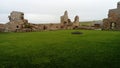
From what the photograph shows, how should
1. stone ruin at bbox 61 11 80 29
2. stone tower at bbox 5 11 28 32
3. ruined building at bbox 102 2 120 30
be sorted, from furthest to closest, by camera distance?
stone ruin at bbox 61 11 80 29 < ruined building at bbox 102 2 120 30 < stone tower at bbox 5 11 28 32

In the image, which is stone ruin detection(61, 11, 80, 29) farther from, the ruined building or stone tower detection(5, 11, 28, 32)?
stone tower detection(5, 11, 28, 32)

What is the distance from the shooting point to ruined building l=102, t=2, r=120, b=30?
3919cm

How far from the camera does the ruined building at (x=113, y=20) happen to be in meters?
39.2

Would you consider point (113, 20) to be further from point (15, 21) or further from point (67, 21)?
point (15, 21)

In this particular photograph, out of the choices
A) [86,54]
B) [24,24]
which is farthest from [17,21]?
[86,54]

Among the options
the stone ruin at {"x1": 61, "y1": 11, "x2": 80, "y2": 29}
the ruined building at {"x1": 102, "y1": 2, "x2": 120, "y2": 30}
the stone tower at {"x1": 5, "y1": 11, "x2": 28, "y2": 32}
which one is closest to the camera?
the stone tower at {"x1": 5, "y1": 11, "x2": 28, "y2": 32}

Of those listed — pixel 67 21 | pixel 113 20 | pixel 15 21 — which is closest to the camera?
pixel 15 21

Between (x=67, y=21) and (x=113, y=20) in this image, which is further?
(x=67, y=21)

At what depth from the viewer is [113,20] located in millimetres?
39625

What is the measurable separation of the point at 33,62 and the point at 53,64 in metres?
0.82

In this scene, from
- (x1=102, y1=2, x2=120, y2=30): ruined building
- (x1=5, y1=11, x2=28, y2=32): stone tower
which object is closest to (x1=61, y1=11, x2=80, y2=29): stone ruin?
(x1=102, y1=2, x2=120, y2=30): ruined building

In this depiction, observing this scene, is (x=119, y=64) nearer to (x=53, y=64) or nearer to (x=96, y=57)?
(x=96, y=57)

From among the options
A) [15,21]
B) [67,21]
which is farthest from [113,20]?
[15,21]

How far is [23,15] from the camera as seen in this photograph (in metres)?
39.2
